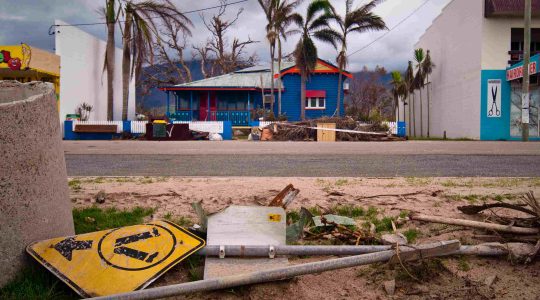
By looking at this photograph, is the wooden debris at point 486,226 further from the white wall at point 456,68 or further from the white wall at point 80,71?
the white wall at point 80,71

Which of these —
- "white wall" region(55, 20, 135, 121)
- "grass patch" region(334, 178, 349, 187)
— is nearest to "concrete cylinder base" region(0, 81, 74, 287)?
"grass patch" region(334, 178, 349, 187)

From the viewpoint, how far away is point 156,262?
2795 mm

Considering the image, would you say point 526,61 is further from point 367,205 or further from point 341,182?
point 367,205

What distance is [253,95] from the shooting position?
109 ft

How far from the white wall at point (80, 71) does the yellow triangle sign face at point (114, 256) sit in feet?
82.0

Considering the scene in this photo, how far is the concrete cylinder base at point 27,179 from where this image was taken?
2561 mm

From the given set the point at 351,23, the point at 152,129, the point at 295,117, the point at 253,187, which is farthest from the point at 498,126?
the point at 253,187

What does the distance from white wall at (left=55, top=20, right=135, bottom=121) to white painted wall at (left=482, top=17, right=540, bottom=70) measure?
2325 centimetres

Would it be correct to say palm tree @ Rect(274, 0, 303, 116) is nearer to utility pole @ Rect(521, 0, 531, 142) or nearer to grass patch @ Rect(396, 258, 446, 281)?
utility pole @ Rect(521, 0, 531, 142)

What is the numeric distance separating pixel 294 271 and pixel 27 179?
169cm

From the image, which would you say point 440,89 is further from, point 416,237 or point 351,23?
point 416,237

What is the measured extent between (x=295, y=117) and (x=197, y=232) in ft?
103

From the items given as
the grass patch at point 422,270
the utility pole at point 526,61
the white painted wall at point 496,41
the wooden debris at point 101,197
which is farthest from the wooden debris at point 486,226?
the white painted wall at point 496,41

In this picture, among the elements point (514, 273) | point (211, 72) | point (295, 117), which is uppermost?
point (211, 72)
